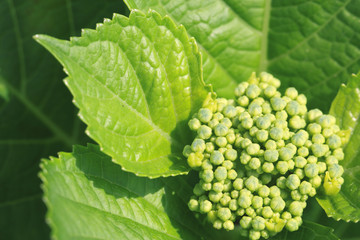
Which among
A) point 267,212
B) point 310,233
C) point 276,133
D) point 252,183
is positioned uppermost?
point 276,133

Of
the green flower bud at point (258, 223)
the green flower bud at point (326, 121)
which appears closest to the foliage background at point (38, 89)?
the green flower bud at point (326, 121)

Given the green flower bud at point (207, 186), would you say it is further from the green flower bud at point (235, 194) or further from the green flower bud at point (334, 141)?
the green flower bud at point (334, 141)

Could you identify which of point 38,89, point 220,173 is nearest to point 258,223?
point 220,173

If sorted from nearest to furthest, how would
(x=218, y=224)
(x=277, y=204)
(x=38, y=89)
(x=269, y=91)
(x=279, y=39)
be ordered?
(x=277, y=204), (x=218, y=224), (x=269, y=91), (x=279, y=39), (x=38, y=89)

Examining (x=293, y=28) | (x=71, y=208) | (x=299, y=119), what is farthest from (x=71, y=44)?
(x=293, y=28)

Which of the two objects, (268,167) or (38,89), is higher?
(268,167)

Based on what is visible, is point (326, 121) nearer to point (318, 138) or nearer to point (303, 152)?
point (318, 138)

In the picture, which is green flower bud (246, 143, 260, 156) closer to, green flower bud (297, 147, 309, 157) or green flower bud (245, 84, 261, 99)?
green flower bud (297, 147, 309, 157)

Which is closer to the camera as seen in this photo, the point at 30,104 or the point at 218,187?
the point at 218,187
